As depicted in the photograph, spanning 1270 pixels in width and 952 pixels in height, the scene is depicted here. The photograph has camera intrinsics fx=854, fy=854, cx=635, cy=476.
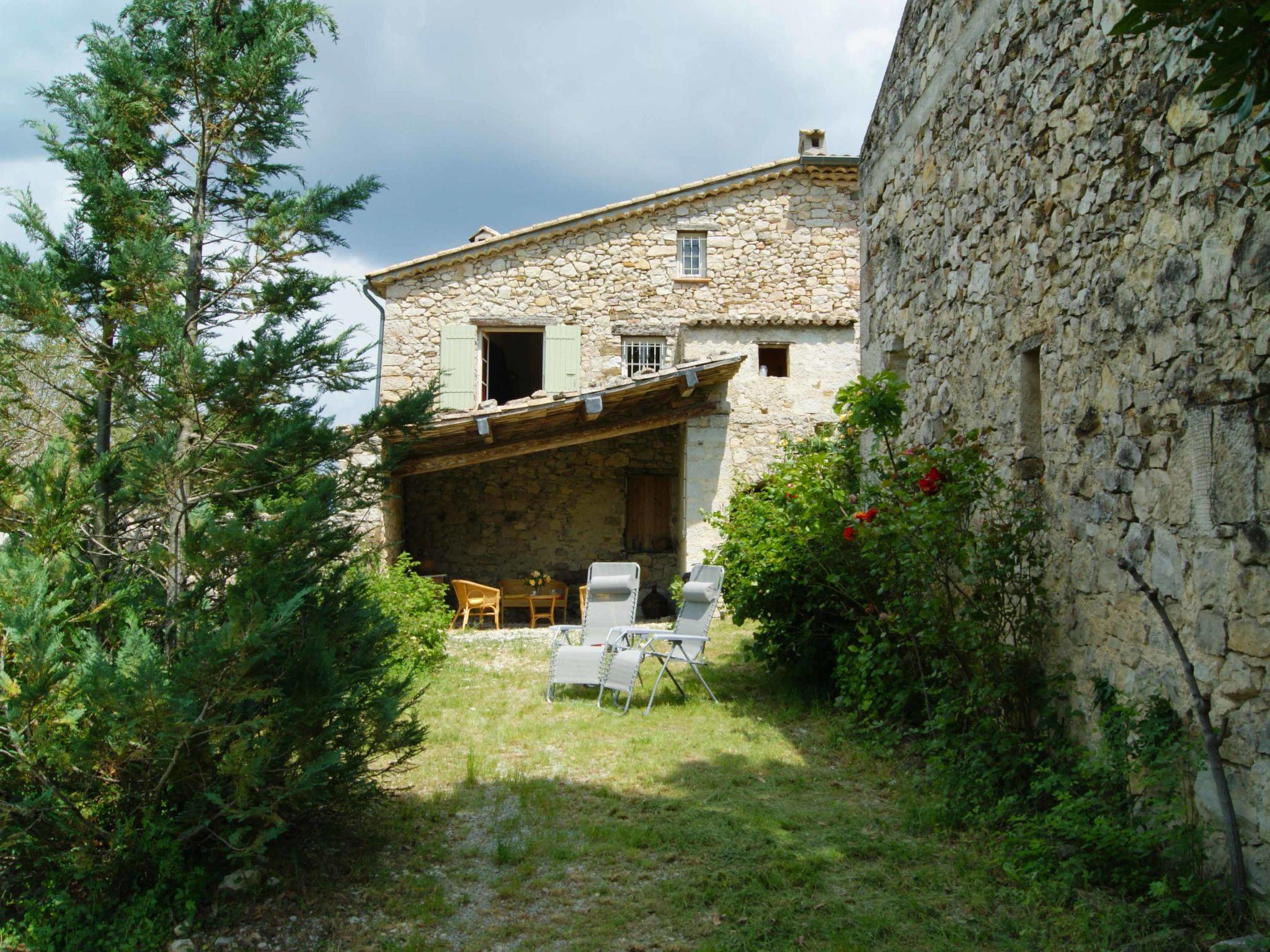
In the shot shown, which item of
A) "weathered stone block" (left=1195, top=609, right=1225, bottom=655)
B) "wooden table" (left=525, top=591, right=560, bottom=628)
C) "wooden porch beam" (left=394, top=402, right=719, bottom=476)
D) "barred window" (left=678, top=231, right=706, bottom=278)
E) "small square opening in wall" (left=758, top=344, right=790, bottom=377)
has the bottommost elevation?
"wooden table" (left=525, top=591, right=560, bottom=628)

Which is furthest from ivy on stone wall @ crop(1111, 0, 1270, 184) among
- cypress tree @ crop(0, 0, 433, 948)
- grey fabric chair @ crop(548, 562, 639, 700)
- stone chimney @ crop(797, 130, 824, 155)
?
stone chimney @ crop(797, 130, 824, 155)

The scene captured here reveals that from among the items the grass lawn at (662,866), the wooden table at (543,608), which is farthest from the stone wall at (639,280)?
the grass lawn at (662,866)

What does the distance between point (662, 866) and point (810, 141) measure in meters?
11.9

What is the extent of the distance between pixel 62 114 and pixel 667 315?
9.39m

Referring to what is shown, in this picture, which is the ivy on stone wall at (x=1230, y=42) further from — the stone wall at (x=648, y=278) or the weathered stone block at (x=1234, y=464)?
the stone wall at (x=648, y=278)

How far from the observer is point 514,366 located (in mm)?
15648

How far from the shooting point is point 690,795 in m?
4.07

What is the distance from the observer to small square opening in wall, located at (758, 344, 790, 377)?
11.5 metres

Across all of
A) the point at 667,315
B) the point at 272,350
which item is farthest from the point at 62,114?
the point at 667,315

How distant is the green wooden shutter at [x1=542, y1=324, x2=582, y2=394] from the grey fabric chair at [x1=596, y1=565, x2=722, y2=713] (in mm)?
6061

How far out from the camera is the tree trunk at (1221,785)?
239 centimetres

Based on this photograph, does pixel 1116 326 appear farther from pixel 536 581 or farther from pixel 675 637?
pixel 536 581

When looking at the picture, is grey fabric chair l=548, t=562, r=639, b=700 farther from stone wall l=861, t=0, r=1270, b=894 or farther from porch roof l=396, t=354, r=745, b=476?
stone wall l=861, t=0, r=1270, b=894

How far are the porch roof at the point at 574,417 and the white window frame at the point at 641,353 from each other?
1642mm
